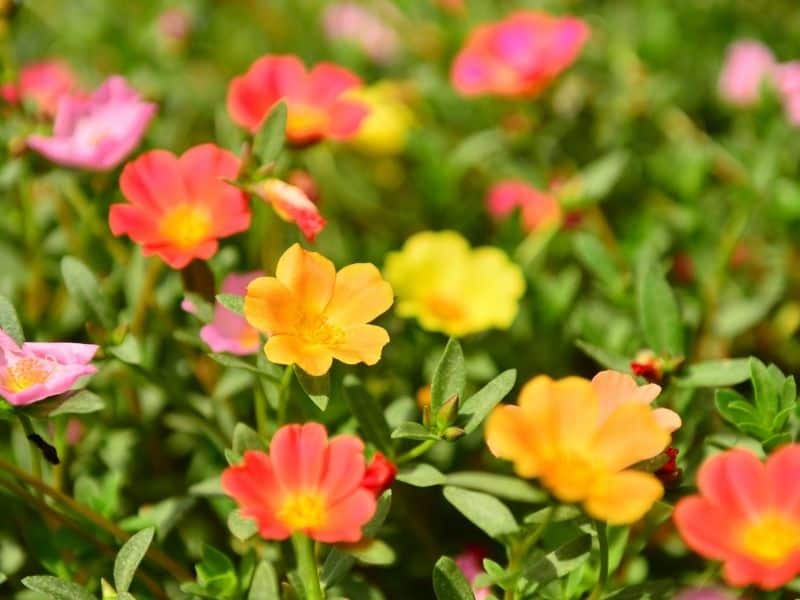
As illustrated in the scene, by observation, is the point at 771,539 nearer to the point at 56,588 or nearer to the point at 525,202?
the point at 56,588

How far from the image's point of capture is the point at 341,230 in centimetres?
190

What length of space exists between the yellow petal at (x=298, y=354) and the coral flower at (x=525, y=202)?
2.72ft

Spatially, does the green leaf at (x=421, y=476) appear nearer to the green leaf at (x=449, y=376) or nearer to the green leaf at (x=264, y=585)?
the green leaf at (x=449, y=376)

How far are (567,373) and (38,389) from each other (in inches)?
33.6

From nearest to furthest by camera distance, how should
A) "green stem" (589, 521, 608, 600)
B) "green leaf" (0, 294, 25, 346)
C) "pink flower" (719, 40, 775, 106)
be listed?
"green stem" (589, 521, 608, 600), "green leaf" (0, 294, 25, 346), "pink flower" (719, 40, 775, 106)

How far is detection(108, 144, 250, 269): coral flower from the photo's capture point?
1164 mm

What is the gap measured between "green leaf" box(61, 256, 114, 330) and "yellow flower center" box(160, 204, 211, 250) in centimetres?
13

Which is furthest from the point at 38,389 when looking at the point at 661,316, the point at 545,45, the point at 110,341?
the point at 545,45

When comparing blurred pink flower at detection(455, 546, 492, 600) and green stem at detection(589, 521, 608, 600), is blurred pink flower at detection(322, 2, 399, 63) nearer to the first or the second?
blurred pink flower at detection(455, 546, 492, 600)

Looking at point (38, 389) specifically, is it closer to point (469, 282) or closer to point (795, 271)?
point (469, 282)

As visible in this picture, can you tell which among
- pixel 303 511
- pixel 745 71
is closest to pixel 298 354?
pixel 303 511

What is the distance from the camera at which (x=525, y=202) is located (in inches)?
71.7

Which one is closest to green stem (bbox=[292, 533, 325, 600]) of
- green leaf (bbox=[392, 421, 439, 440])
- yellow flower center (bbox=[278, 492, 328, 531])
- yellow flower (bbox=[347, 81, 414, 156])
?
yellow flower center (bbox=[278, 492, 328, 531])

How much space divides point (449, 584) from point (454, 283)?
66 centimetres
